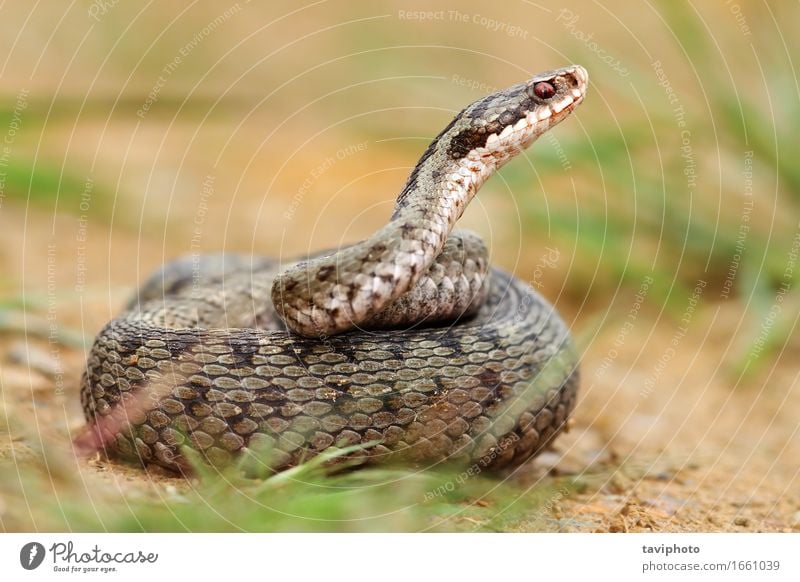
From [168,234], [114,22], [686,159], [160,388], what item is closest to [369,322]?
[160,388]

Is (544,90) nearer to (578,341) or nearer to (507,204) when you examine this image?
(578,341)

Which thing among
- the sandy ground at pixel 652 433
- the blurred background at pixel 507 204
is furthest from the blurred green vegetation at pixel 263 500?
the sandy ground at pixel 652 433

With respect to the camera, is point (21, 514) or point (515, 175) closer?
point (21, 514)

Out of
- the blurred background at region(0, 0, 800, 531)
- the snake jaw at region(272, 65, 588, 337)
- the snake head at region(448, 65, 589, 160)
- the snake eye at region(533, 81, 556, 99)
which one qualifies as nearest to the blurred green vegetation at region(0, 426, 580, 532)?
the blurred background at region(0, 0, 800, 531)

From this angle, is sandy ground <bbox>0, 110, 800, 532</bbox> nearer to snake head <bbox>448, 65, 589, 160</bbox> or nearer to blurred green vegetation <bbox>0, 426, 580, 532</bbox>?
blurred green vegetation <bbox>0, 426, 580, 532</bbox>

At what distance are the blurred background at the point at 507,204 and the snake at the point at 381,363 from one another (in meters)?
0.43

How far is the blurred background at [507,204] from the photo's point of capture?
19.6ft

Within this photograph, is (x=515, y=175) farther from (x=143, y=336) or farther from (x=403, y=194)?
(x=143, y=336)

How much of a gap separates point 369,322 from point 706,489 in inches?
99.4

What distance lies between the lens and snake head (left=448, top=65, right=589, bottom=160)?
516cm

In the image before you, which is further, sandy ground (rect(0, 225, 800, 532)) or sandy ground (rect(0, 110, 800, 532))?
sandy ground (rect(0, 110, 800, 532))

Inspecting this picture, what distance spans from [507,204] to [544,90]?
5.85 meters

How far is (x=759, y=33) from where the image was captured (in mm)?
10945
